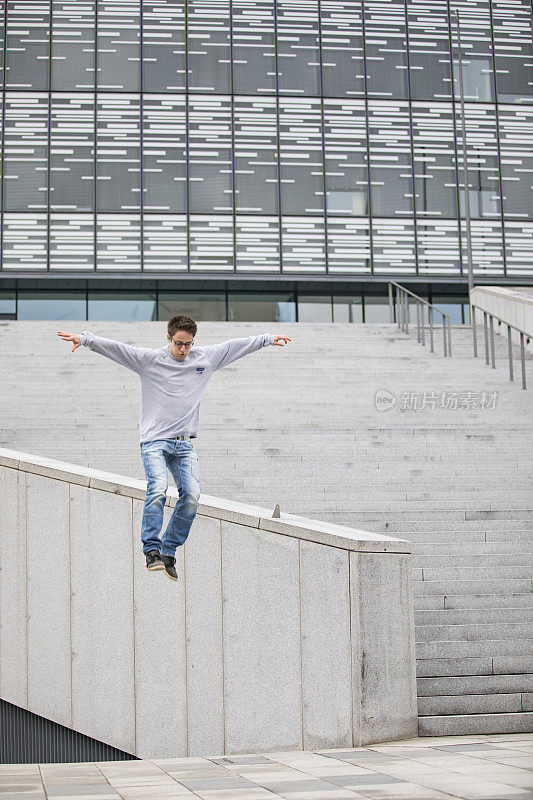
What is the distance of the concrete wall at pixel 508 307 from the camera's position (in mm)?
14756

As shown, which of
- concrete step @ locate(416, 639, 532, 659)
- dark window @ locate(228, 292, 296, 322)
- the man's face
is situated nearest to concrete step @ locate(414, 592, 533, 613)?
concrete step @ locate(416, 639, 532, 659)

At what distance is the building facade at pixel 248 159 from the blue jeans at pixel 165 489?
18.5m

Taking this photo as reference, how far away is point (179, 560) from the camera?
7.89 m

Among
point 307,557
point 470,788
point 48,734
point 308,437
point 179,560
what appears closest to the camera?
point 470,788

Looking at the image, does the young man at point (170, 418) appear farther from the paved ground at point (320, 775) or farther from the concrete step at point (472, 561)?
the concrete step at point (472, 561)

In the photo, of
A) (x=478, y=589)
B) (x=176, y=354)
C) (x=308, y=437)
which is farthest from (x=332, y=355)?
(x=176, y=354)

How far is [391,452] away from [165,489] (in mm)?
5811

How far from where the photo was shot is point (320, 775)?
5.49m

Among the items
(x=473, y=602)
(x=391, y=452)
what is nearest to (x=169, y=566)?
(x=473, y=602)

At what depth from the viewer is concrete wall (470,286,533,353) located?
1476 cm

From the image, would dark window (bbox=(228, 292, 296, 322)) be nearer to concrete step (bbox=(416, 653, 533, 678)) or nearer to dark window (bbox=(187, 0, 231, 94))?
dark window (bbox=(187, 0, 231, 94))

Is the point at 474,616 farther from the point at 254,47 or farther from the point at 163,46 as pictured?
the point at 163,46

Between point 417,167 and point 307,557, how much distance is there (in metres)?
19.4

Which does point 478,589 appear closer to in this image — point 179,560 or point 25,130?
point 179,560
